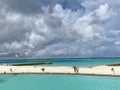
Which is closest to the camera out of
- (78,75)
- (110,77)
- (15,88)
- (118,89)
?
(118,89)

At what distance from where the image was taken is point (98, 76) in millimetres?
51750

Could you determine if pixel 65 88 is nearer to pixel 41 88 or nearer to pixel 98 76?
pixel 41 88

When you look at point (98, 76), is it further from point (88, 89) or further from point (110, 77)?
point (88, 89)

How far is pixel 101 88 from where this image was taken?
36.3m

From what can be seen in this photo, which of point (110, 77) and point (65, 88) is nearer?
point (65, 88)

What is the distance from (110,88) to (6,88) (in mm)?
16781

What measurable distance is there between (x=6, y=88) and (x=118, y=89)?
1799 centimetres

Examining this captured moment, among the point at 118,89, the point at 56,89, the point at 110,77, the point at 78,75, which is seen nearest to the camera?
the point at 118,89

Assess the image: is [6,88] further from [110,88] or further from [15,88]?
[110,88]

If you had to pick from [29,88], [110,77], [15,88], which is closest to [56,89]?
[29,88]

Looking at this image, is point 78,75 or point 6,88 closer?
point 6,88

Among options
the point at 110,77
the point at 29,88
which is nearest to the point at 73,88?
the point at 29,88

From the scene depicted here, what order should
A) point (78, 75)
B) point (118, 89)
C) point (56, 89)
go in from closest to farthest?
point (118, 89) → point (56, 89) → point (78, 75)

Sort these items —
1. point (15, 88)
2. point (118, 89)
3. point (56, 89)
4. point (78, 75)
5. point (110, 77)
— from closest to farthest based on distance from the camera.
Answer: point (118, 89)
point (56, 89)
point (15, 88)
point (110, 77)
point (78, 75)
